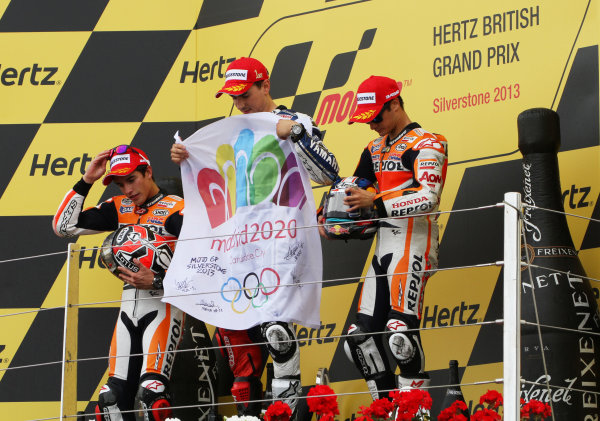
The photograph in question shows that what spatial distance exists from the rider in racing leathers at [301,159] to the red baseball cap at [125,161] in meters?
0.26

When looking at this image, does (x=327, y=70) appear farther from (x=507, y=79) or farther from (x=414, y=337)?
(x=414, y=337)

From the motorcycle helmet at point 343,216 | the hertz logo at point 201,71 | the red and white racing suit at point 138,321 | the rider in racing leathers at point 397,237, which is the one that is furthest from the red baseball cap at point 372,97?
the hertz logo at point 201,71

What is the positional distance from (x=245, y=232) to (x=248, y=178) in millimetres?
365

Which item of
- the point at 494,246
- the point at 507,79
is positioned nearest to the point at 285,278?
the point at 494,246

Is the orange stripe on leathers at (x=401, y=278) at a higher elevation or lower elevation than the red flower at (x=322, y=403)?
higher

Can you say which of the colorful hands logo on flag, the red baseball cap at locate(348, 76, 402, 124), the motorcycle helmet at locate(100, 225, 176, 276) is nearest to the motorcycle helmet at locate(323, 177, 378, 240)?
the colorful hands logo on flag

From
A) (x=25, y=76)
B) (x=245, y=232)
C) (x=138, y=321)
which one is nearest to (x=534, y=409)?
(x=245, y=232)

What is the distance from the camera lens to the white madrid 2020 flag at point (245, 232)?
4723 millimetres

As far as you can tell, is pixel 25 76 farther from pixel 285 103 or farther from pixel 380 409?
pixel 380 409

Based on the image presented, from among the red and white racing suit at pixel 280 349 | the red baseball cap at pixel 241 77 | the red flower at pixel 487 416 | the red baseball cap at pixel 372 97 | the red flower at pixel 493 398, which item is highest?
the red baseball cap at pixel 241 77

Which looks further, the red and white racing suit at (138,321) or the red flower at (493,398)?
the red and white racing suit at (138,321)

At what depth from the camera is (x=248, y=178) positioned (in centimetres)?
504

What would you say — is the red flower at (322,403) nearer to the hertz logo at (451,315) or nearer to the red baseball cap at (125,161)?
the hertz logo at (451,315)

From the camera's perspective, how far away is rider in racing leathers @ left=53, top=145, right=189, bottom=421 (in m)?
5.03
